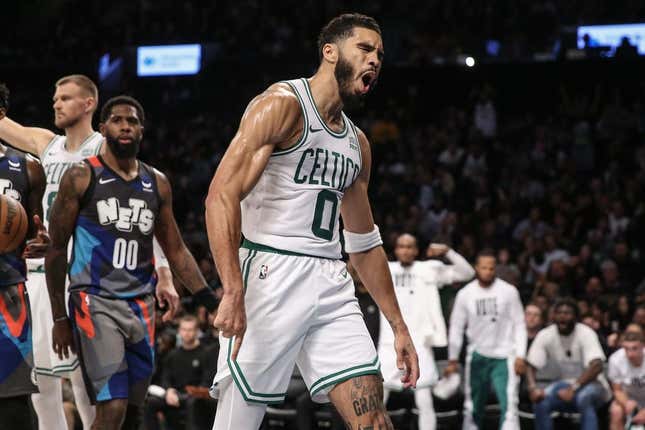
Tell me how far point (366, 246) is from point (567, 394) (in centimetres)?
645

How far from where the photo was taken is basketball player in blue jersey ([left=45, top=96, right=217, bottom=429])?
5527 mm

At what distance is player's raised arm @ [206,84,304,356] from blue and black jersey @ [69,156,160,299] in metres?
1.74

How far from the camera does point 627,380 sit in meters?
10.5

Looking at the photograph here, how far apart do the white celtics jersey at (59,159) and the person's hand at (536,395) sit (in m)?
6.01

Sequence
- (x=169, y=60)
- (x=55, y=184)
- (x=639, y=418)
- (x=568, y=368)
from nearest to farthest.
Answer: (x=55, y=184)
(x=639, y=418)
(x=568, y=368)
(x=169, y=60)

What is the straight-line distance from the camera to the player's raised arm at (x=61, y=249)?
218 inches

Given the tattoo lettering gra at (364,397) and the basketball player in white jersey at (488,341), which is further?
the basketball player in white jersey at (488,341)

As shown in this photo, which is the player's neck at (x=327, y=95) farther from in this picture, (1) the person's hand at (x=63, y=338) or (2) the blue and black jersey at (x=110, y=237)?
(1) the person's hand at (x=63, y=338)

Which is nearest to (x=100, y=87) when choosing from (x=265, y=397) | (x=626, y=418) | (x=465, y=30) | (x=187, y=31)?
(x=187, y=31)

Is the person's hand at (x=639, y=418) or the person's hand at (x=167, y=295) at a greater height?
the person's hand at (x=167, y=295)

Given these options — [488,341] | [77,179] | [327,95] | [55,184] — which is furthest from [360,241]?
[488,341]

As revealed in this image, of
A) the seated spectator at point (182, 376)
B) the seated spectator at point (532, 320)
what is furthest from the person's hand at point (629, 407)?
the seated spectator at point (182, 376)

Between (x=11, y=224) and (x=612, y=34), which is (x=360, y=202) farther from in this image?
(x=612, y=34)

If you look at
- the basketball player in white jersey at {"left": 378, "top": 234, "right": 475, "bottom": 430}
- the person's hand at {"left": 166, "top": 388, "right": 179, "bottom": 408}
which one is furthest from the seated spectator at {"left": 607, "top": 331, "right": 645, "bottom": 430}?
the person's hand at {"left": 166, "top": 388, "right": 179, "bottom": 408}
